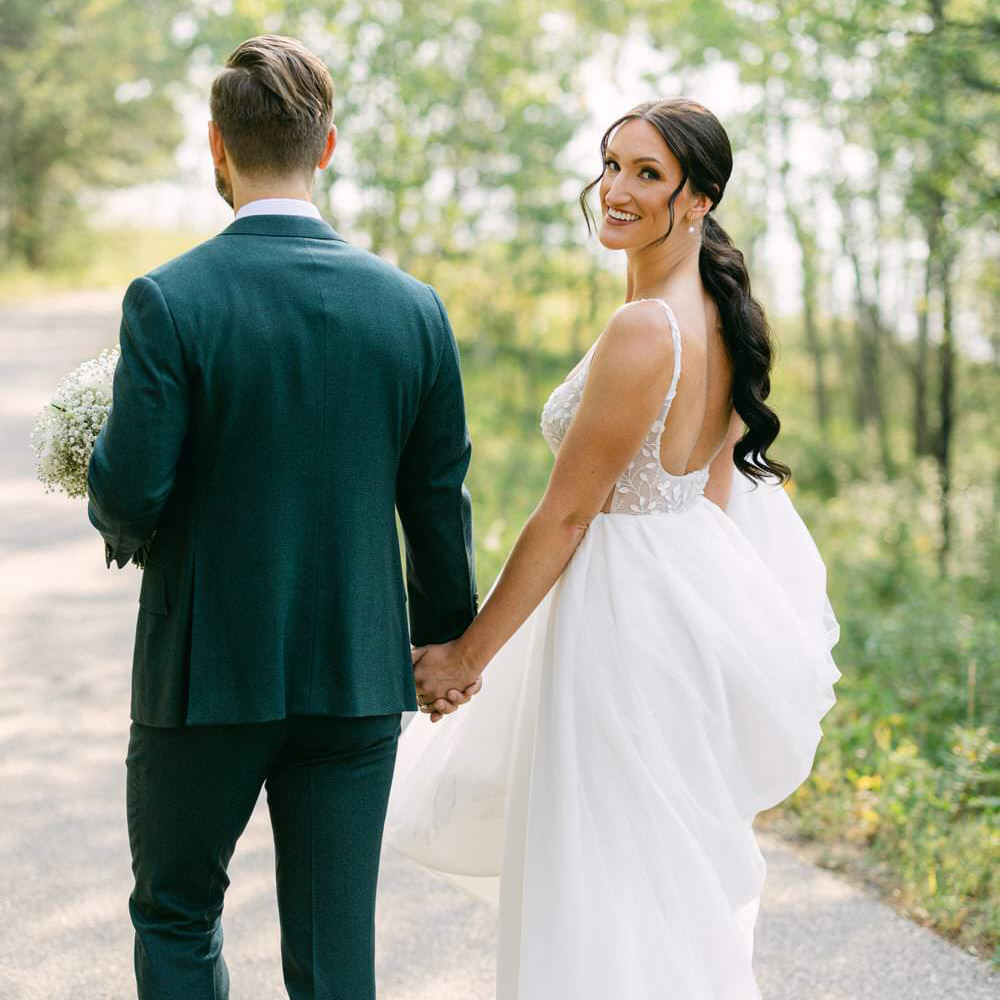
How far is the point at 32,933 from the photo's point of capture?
3328 millimetres

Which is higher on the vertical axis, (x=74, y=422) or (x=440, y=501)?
(x=74, y=422)

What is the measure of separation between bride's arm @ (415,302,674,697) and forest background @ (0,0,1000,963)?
194 centimetres

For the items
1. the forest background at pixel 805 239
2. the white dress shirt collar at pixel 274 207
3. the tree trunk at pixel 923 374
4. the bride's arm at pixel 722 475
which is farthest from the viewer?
the tree trunk at pixel 923 374

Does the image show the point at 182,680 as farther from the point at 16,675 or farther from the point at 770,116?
the point at 770,116

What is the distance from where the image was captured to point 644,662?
103 inches

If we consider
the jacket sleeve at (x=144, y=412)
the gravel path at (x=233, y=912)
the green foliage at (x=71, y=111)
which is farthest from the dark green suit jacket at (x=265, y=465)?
the green foliage at (x=71, y=111)

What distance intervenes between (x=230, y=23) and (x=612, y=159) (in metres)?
10.5

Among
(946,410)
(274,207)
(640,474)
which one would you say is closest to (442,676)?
(640,474)

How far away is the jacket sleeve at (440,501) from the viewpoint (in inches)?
91.5

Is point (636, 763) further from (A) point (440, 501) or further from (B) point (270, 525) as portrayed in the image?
(B) point (270, 525)

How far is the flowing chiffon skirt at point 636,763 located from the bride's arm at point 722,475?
183 mm

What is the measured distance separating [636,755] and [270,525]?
3.18ft

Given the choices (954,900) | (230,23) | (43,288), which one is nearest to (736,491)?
(954,900)

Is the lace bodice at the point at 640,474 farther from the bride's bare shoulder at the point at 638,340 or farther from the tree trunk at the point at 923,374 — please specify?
the tree trunk at the point at 923,374
